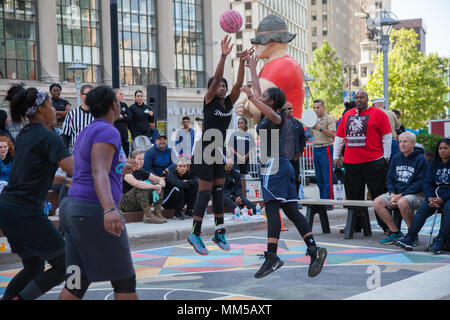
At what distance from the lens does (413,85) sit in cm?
5241

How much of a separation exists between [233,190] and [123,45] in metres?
37.8

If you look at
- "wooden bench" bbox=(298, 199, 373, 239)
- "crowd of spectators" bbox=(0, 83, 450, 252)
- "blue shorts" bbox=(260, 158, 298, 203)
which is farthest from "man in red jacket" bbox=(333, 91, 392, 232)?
"blue shorts" bbox=(260, 158, 298, 203)

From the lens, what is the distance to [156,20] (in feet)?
165

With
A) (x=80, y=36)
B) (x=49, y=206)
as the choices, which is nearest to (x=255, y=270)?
(x=49, y=206)

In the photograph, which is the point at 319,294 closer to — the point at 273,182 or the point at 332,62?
the point at 273,182

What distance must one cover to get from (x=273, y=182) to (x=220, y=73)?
4.42 feet

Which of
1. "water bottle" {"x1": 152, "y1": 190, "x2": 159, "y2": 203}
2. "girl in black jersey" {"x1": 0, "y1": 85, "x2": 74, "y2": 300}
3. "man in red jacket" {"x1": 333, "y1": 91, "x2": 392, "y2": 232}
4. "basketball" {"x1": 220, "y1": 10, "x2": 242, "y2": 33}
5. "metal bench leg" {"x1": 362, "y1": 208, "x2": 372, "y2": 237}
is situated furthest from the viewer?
"water bottle" {"x1": 152, "y1": 190, "x2": 159, "y2": 203}

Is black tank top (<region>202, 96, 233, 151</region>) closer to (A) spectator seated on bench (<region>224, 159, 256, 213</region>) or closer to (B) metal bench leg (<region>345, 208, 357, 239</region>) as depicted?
(B) metal bench leg (<region>345, 208, 357, 239</region>)

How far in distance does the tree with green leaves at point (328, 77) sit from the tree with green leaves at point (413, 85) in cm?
1805

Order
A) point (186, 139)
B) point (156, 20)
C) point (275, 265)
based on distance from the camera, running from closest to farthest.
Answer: point (275, 265)
point (186, 139)
point (156, 20)

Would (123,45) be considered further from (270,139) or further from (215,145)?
(270,139)

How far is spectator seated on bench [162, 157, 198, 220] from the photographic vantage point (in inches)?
482

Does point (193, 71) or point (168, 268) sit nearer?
point (168, 268)
